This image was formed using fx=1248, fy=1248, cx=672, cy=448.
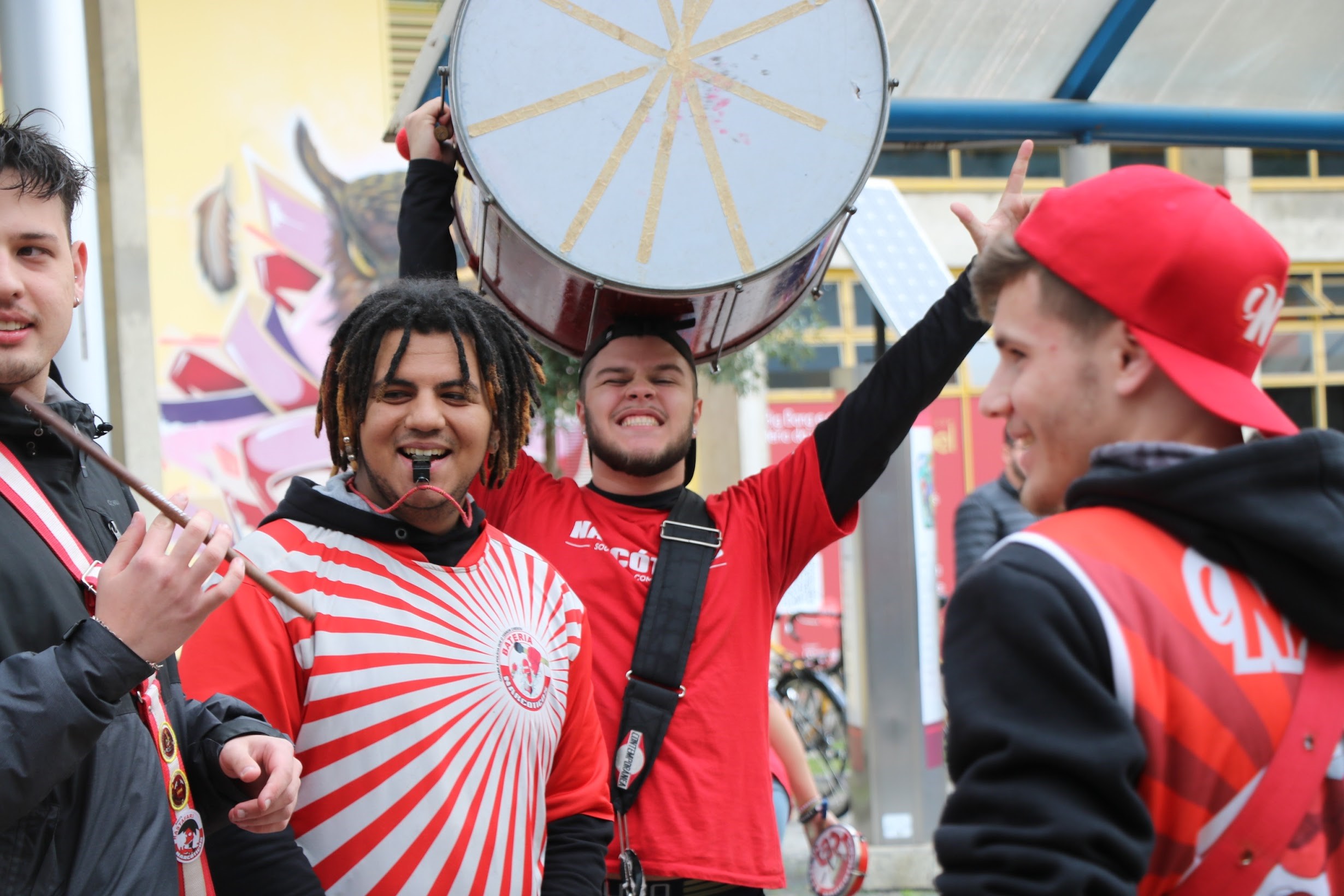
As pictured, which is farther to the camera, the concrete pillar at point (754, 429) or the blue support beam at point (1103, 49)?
the concrete pillar at point (754, 429)

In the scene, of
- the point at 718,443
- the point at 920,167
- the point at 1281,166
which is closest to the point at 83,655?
the point at 718,443

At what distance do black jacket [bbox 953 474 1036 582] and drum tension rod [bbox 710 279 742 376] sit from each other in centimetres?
200

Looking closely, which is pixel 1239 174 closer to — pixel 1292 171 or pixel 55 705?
pixel 1292 171

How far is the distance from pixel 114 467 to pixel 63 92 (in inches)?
69.6

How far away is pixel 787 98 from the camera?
2.38m

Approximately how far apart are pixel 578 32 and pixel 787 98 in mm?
414

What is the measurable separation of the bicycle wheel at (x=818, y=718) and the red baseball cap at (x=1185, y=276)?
7.10 metres

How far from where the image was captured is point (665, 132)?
7.73 ft

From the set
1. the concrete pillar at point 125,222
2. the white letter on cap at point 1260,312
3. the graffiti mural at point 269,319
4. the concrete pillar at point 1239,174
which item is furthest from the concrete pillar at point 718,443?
the white letter on cap at point 1260,312

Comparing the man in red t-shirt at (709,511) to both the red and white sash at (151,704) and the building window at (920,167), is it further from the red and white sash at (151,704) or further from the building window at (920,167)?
the building window at (920,167)

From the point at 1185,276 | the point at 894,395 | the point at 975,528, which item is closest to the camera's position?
the point at 1185,276

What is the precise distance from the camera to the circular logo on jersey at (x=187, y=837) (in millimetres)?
1551

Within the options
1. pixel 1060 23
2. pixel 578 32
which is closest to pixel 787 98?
pixel 578 32

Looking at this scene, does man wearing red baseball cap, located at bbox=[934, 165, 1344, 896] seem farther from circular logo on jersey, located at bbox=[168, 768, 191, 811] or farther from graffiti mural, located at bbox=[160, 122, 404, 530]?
graffiti mural, located at bbox=[160, 122, 404, 530]
